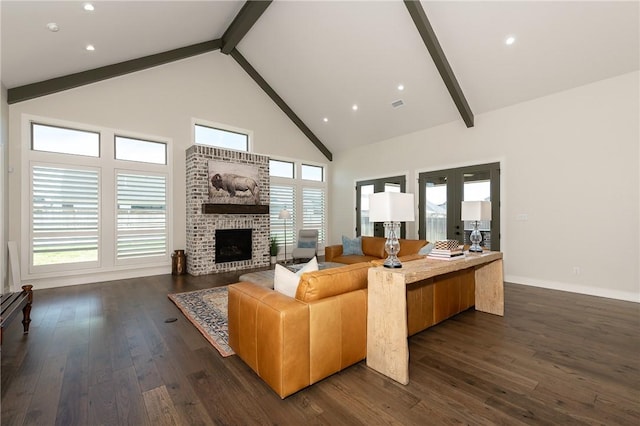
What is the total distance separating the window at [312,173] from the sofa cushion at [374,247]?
11.0 ft

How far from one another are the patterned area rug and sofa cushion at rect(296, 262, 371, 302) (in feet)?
3.64

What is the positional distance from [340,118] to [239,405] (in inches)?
273

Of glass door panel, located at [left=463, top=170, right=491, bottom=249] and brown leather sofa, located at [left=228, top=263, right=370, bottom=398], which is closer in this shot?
brown leather sofa, located at [left=228, top=263, right=370, bottom=398]

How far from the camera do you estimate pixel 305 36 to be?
5.59 meters

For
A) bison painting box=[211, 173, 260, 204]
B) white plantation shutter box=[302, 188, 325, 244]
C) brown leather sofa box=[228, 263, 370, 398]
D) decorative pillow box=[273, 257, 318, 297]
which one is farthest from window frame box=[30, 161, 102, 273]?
white plantation shutter box=[302, 188, 325, 244]

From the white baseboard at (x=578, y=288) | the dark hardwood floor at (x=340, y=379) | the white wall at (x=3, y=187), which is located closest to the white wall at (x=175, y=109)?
the white wall at (x=3, y=187)

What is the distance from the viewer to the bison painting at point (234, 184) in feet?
20.4

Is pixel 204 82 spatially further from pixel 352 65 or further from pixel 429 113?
pixel 429 113

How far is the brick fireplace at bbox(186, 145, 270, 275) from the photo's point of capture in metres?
5.96

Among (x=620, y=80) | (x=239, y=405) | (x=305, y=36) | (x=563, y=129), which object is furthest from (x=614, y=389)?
(x=305, y=36)

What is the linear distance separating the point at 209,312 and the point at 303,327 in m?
2.13

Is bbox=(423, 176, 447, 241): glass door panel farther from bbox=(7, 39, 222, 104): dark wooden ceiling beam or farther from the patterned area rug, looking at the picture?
bbox=(7, 39, 222, 104): dark wooden ceiling beam

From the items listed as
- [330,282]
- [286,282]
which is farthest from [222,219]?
[330,282]

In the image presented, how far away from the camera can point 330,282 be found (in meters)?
2.19
